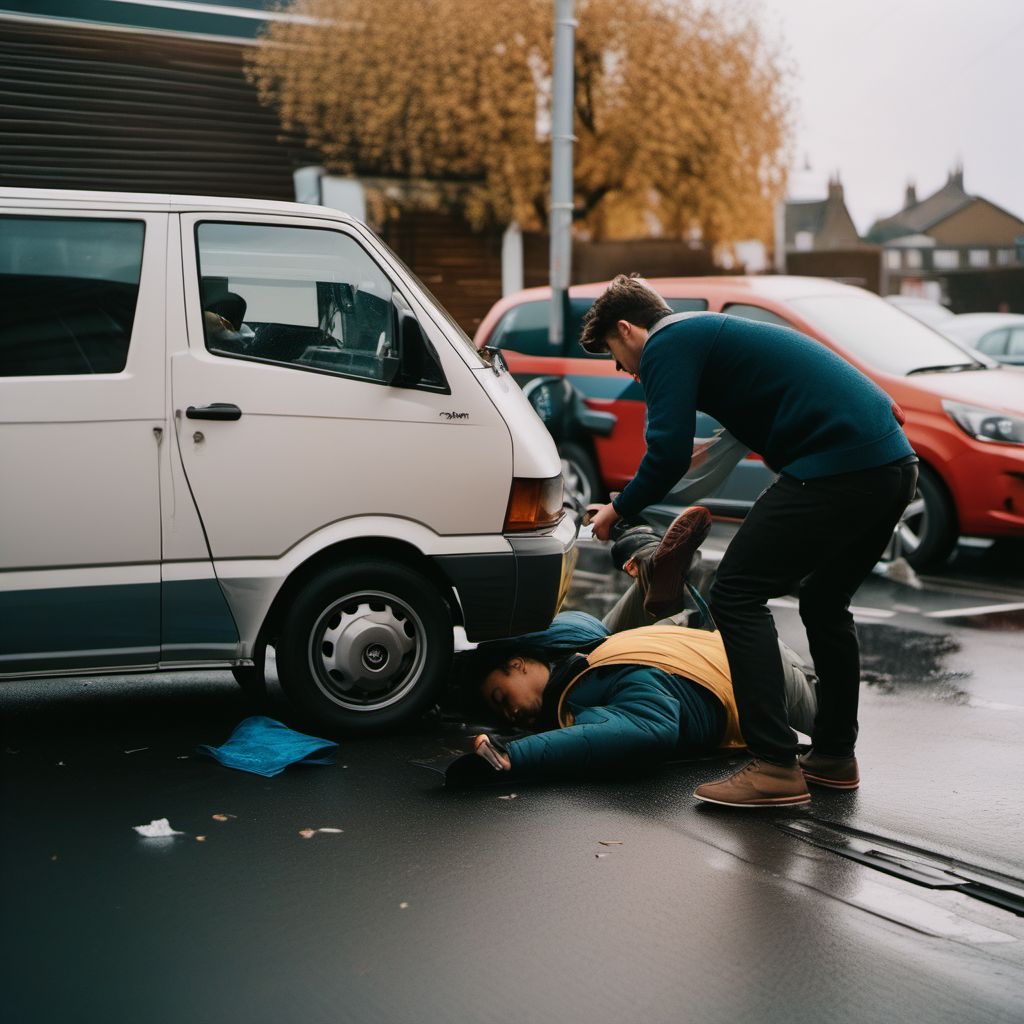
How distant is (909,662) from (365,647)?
292cm

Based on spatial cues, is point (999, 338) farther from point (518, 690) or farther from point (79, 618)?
point (79, 618)

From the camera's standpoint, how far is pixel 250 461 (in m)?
5.06

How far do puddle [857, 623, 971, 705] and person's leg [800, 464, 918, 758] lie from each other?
140 centimetres

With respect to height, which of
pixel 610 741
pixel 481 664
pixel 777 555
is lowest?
pixel 610 741

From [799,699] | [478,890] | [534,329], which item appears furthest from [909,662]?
[534,329]

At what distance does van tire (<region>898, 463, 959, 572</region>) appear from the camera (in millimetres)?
8922

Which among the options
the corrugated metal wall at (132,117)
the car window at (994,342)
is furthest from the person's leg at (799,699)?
the corrugated metal wall at (132,117)

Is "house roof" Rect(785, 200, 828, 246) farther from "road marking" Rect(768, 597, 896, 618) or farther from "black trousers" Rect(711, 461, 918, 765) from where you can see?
"black trousers" Rect(711, 461, 918, 765)

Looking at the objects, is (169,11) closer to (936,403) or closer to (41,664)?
(936,403)

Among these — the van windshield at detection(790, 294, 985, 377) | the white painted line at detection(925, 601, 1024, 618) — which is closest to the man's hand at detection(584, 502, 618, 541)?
the white painted line at detection(925, 601, 1024, 618)

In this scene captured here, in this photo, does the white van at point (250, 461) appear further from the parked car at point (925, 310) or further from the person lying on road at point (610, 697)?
the parked car at point (925, 310)

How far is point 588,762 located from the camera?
467cm

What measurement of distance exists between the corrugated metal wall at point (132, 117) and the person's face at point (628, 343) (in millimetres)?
13427

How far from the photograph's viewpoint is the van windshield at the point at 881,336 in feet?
30.7
